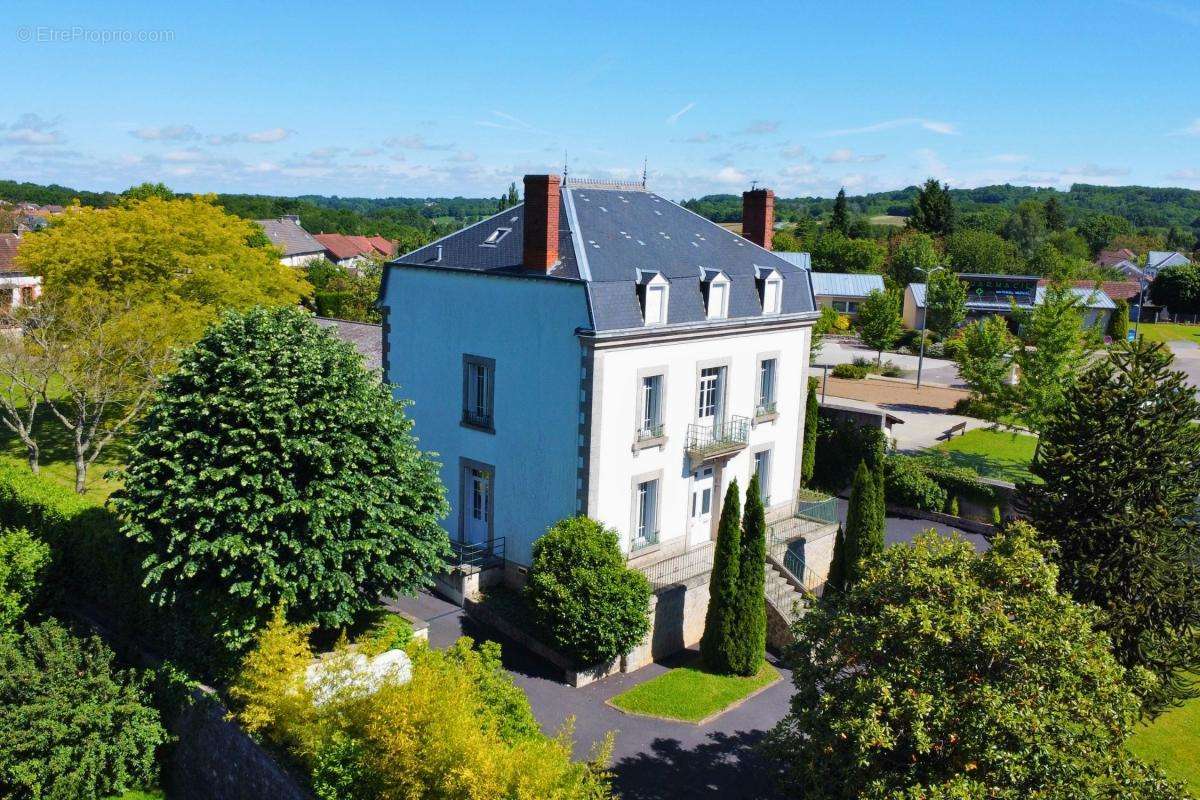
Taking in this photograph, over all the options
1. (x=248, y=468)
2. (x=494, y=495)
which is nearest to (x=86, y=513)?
(x=248, y=468)

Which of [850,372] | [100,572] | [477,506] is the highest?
[477,506]

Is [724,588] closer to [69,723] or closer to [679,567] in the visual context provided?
[679,567]

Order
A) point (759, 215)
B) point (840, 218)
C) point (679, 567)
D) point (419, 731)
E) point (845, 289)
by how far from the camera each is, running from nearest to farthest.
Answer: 1. point (419, 731)
2. point (679, 567)
3. point (759, 215)
4. point (845, 289)
5. point (840, 218)

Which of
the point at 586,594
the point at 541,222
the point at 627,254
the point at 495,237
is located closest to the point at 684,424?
the point at 627,254

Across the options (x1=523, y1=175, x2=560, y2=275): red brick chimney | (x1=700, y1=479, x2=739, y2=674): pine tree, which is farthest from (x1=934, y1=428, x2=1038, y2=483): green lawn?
(x1=523, y1=175, x2=560, y2=275): red brick chimney

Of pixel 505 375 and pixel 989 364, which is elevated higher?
pixel 505 375

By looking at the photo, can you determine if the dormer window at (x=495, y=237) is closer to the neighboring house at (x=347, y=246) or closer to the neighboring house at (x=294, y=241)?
the neighboring house at (x=294, y=241)
